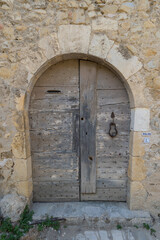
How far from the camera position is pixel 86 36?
1813 millimetres

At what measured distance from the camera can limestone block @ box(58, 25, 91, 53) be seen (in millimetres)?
1802

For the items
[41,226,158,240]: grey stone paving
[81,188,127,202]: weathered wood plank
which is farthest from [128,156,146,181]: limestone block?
[41,226,158,240]: grey stone paving

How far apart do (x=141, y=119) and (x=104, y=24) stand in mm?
1394

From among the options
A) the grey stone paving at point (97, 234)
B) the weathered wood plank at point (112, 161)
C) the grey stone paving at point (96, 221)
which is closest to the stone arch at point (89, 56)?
the weathered wood plank at point (112, 161)

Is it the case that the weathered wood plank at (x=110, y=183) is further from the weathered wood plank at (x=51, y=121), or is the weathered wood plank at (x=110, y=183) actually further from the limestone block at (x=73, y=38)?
the limestone block at (x=73, y=38)

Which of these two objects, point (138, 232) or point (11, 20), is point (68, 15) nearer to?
point (11, 20)

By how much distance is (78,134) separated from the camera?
2.15m

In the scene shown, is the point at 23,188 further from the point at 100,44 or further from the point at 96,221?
the point at 100,44

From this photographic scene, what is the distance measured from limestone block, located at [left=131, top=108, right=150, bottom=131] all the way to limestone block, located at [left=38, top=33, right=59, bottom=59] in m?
1.40

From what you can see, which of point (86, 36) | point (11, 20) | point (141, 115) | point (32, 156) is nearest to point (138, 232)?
point (141, 115)

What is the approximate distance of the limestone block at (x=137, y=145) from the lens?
77.1 inches

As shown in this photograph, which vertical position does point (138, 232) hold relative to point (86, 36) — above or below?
below

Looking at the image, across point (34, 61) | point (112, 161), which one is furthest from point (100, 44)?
A: point (112, 161)

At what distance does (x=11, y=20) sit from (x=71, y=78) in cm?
108
